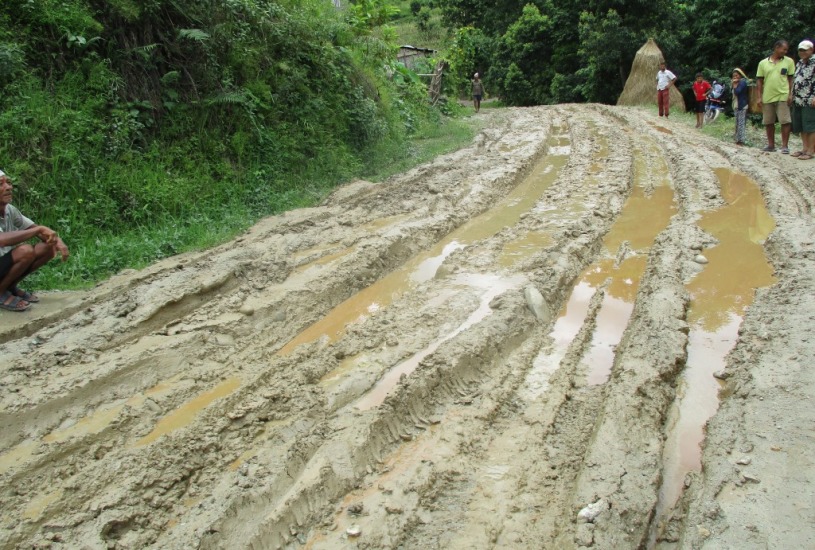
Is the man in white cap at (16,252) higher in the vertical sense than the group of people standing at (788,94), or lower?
lower

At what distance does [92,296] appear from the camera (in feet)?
16.0

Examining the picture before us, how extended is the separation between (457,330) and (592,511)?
199cm

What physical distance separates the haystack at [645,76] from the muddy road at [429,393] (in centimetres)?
1474

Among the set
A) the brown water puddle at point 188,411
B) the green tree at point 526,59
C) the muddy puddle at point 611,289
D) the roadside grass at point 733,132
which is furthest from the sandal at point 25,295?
the green tree at point 526,59

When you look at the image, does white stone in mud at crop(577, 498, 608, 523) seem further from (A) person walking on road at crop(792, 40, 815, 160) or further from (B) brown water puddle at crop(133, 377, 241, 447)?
(A) person walking on road at crop(792, 40, 815, 160)

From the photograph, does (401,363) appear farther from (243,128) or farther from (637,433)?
(243,128)

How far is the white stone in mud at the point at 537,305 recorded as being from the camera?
4.70 m

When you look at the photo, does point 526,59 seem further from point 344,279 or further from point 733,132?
point 344,279

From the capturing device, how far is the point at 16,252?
4.52 metres

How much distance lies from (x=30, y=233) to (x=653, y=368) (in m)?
4.61

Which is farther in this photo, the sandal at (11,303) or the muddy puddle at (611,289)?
the sandal at (11,303)

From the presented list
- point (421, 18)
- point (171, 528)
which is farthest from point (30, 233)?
point (421, 18)

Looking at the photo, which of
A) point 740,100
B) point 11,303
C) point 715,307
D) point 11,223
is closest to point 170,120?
point 11,223

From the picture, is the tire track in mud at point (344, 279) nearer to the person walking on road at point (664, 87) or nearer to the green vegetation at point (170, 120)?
the green vegetation at point (170, 120)
